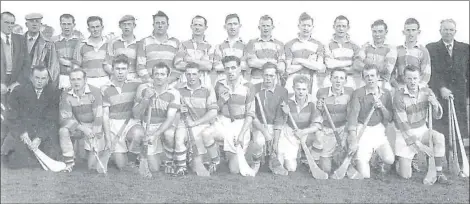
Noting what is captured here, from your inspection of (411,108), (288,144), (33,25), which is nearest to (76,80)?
(33,25)

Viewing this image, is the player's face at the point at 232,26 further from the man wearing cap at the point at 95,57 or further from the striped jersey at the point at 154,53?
the man wearing cap at the point at 95,57

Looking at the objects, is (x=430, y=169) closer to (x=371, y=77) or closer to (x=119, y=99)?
(x=371, y=77)

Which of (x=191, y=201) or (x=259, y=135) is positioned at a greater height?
(x=259, y=135)

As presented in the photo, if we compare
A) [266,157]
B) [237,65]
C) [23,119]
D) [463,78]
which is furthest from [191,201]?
[463,78]

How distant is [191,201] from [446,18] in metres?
3.40

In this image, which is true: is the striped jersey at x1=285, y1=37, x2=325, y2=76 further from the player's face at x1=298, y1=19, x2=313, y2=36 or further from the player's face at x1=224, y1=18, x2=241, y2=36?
the player's face at x1=224, y1=18, x2=241, y2=36

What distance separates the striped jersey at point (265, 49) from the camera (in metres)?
5.96

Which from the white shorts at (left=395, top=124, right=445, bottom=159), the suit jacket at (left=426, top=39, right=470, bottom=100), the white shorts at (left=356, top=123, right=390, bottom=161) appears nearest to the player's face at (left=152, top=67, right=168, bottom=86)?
the white shorts at (left=356, top=123, right=390, bottom=161)

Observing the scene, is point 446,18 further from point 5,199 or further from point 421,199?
point 5,199

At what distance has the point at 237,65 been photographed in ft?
19.0

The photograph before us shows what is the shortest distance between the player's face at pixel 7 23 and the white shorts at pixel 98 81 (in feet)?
3.19

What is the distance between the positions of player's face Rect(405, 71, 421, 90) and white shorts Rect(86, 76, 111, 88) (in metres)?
3.09

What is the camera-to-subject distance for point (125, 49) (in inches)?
231

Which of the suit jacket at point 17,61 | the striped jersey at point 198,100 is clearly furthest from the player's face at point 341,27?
the suit jacket at point 17,61
